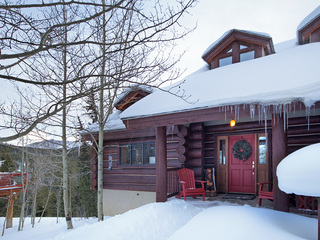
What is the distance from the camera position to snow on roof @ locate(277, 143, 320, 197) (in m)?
2.44

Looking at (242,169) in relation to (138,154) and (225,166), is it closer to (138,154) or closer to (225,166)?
(225,166)

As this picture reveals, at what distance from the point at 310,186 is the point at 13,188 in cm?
1446

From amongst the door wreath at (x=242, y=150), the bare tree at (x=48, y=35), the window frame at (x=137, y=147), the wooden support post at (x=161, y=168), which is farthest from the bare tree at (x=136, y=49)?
the door wreath at (x=242, y=150)

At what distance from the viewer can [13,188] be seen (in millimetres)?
12930

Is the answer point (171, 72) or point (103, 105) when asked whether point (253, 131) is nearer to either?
point (171, 72)

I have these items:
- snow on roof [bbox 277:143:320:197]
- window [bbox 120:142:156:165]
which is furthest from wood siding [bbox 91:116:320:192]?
snow on roof [bbox 277:143:320:197]

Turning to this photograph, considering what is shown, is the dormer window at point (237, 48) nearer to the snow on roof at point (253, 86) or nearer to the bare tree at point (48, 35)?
the snow on roof at point (253, 86)

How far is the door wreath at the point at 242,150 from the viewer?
7.02 m

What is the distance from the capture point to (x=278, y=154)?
4.23 m

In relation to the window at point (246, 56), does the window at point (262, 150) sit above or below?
below

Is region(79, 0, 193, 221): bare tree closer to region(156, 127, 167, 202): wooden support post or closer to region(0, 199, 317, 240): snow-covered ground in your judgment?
region(156, 127, 167, 202): wooden support post

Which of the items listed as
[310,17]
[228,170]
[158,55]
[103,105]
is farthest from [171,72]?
[310,17]

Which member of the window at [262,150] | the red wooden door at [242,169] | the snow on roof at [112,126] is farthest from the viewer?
the snow on roof at [112,126]

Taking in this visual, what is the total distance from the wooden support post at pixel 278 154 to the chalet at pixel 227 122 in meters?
0.02
